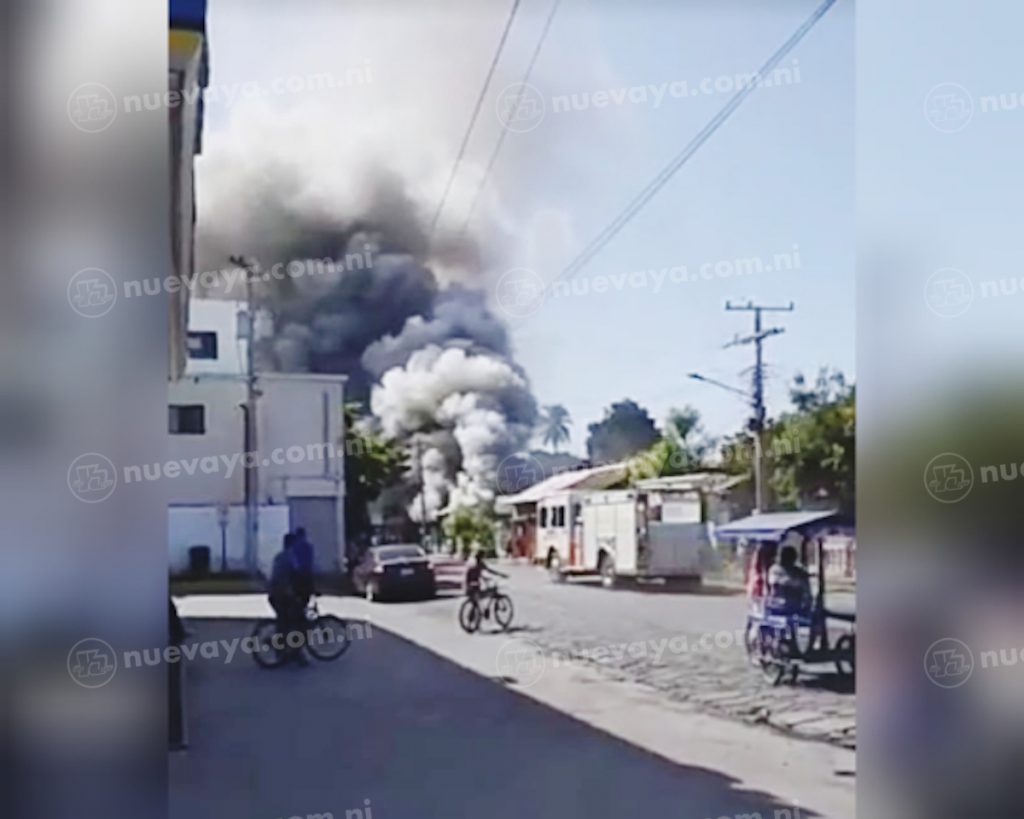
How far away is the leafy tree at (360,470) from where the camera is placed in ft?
→ 7.29

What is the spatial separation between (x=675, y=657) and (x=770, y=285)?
2.96 feet

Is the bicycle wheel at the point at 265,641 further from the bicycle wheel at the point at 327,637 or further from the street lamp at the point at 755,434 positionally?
the street lamp at the point at 755,434

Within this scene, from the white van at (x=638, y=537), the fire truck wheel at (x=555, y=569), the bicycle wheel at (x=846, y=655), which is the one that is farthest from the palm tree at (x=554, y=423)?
the bicycle wheel at (x=846, y=655)

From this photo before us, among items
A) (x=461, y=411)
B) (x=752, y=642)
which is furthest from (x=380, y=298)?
(x=752, y=642)

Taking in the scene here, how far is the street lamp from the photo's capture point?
93.7 inches

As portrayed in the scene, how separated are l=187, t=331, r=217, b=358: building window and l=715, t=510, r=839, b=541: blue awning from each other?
1.21 metres

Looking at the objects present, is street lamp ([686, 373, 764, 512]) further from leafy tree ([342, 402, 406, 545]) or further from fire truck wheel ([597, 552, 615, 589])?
leafy tree ([342, 402, 406, 545])

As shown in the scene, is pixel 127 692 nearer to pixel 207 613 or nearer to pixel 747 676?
pixel 207 613

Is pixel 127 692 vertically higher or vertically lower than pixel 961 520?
lower

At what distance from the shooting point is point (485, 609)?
7.68 ft

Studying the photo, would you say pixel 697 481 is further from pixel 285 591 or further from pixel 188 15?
pixel 188 15

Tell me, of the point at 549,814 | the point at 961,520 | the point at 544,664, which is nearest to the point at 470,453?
A: the point at 544,664

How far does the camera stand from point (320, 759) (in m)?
2.25

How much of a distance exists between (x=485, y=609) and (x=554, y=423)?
0.45 metres
